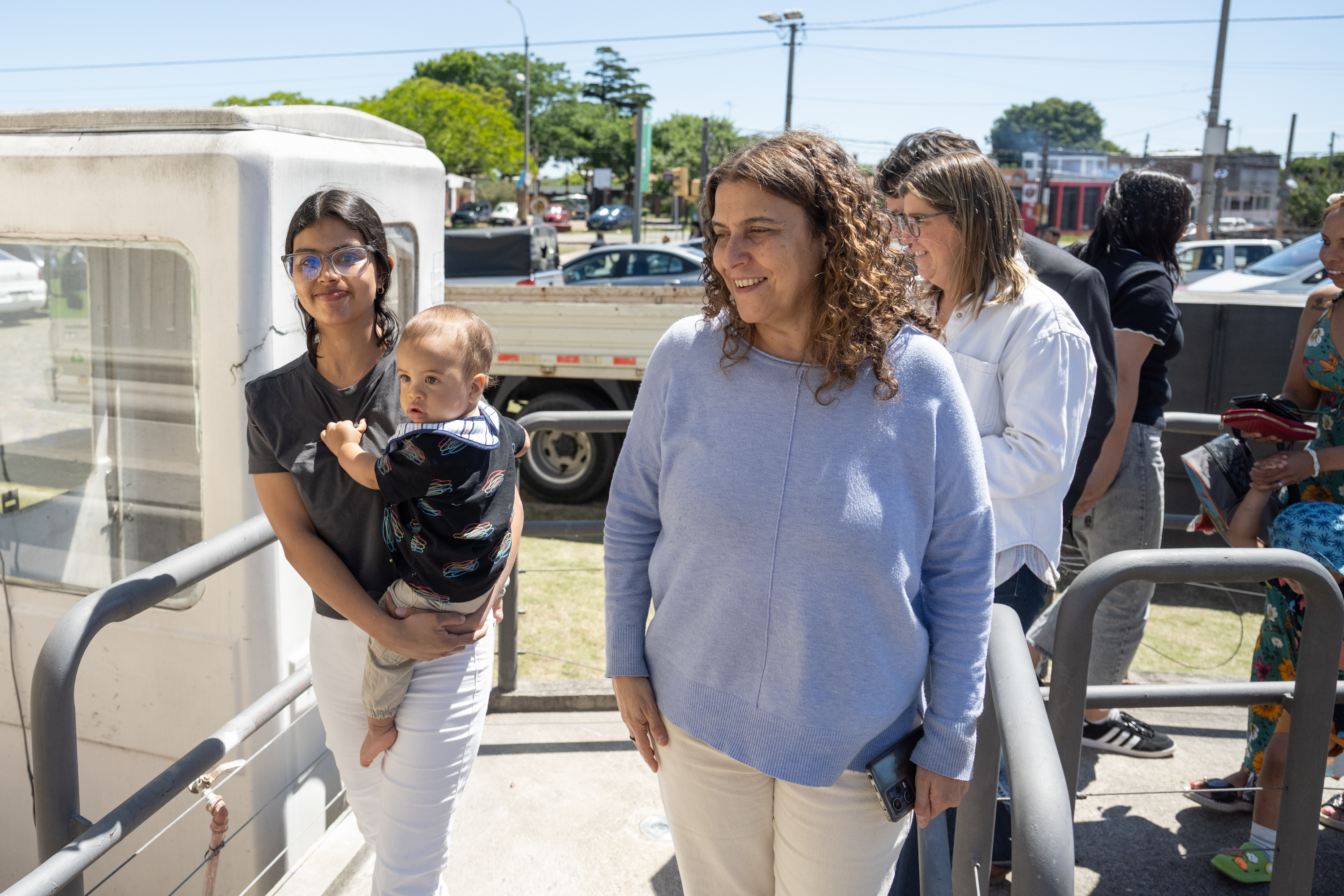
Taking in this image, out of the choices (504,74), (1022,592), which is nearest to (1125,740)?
(1022,592)

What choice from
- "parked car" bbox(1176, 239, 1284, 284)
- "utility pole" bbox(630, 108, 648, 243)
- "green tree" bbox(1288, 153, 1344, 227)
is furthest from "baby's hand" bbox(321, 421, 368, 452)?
"green tree" bbox(1288, 153, 1344, 227)

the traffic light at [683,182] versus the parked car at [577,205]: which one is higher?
the parked car at [577,205]

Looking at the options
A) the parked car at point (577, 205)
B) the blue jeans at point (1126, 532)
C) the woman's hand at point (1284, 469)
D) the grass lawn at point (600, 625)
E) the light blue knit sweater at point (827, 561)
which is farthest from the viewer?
the parked car at point (577, 205)

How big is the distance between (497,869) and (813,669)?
1792 mm

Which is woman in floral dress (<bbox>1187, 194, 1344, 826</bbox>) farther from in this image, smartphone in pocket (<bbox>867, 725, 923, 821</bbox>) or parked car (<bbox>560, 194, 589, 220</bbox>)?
parked car (<bbox>560, 194, 589, 220</bbox>)

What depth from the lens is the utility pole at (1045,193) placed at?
133 ft

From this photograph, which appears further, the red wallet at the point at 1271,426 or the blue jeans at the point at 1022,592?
the red wallet at the point at 1271,426

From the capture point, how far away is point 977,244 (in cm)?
219

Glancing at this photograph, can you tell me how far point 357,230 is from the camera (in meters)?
2.14

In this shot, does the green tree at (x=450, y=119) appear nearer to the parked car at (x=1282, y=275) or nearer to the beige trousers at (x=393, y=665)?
the parked car at (x=1282, y=275)

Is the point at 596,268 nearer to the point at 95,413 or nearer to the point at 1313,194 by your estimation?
the point at 95,413

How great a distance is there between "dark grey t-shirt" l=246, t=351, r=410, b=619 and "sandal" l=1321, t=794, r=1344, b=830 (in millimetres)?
2908

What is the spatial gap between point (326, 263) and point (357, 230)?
11cm

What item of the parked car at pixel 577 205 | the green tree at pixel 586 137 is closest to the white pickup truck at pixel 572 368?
the parked car at pixel 577 205
